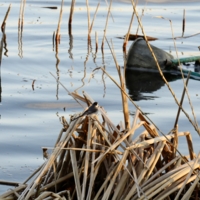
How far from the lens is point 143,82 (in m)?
8.95

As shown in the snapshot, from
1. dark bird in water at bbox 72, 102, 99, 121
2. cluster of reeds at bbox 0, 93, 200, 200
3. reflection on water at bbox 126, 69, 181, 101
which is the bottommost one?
cluster of reeds at bbox 0, 93, 200, 200

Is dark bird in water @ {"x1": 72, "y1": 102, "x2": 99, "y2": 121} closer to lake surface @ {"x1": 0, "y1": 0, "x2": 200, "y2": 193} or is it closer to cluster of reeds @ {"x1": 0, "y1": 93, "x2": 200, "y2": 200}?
cluster of reeds @ {"x1": 0, "y1": 93, "x2": 200, "y2": 200}

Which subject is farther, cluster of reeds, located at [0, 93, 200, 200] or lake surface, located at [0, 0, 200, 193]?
lake surface, located at [0, 0, 200, 193]

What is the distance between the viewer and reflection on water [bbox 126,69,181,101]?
27.0 feet

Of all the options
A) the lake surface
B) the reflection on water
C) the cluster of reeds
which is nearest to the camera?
the cluster of reeds

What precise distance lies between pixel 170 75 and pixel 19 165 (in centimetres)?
451

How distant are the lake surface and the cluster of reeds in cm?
46

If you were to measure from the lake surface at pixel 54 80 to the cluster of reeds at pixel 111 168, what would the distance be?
46 centimetres

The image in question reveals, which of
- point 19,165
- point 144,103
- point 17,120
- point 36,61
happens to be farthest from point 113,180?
point 36,61

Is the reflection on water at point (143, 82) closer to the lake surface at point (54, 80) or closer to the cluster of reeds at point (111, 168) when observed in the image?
the lake surface at point (54, 80)

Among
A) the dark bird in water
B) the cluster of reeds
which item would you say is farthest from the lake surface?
the cluster of reeds

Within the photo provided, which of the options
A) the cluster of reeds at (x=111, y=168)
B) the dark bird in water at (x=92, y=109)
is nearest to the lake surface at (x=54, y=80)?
the dark bird in water at (x=92, y=109)

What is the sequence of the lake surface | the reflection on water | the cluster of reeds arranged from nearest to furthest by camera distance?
the cluster of reeds → the lake surface → the reflection on water

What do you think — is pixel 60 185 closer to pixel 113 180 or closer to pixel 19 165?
pixel 113 180
